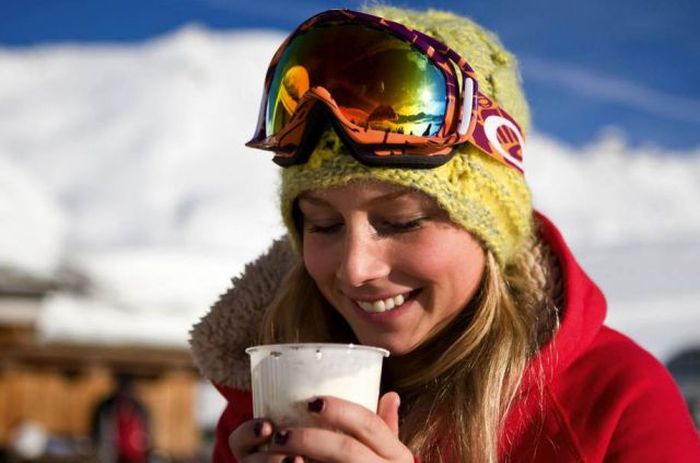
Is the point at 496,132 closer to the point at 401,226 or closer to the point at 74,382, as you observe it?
the point at 401,226

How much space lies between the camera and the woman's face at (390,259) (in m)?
2.22

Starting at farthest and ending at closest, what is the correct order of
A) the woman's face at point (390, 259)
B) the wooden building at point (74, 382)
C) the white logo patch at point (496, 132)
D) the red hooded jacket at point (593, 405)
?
the wooden building at point (74, 382), the white logo patch at point (496, 132), the woman's face at point (390, 259), the red hooded jacket at point (593, 405)

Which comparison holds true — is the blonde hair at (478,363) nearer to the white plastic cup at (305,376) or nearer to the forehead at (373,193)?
the forehead at (373,193)

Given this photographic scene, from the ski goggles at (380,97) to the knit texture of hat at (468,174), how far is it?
0.03 meters

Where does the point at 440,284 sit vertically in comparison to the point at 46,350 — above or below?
above

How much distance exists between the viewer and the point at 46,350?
1304 centimetres

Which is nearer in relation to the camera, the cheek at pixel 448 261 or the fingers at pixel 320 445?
the fingers at pixel 320 445

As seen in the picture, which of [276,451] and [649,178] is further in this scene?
[649,178]

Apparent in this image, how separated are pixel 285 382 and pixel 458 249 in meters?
0.63

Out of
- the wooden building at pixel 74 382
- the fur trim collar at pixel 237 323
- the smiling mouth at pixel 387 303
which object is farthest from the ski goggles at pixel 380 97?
the wooden building at pixel 74 382

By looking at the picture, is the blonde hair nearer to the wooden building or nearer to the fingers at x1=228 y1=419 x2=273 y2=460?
the fingers at x1=228 y1=419 x2=273 y2=460

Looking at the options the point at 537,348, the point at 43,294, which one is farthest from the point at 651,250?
the point at 537,348

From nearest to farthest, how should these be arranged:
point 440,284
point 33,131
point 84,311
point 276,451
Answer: point 276,451 < point 440,284 < point 84,311 < point 33,131

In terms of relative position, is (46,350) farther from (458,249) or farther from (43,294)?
(458,249)
